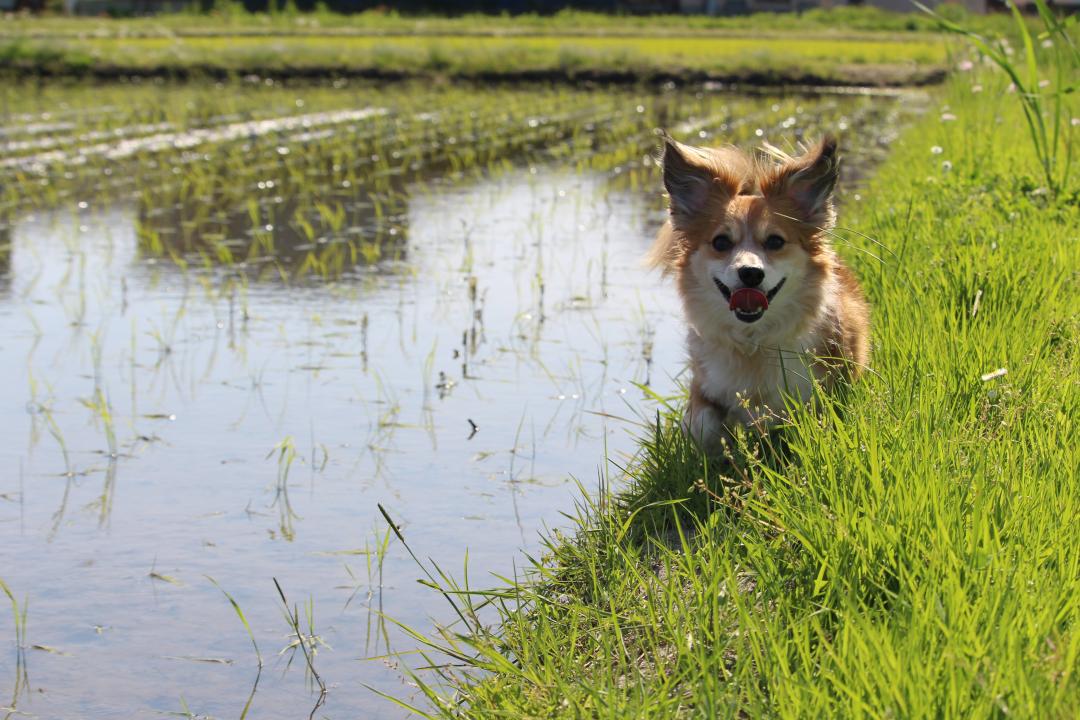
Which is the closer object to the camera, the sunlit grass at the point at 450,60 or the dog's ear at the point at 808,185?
the dog's ear at the point at 808,185

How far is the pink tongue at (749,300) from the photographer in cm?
380

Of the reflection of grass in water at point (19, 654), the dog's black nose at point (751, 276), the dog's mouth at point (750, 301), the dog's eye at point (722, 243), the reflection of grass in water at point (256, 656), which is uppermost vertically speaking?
the dog's eye at point (722, 243)

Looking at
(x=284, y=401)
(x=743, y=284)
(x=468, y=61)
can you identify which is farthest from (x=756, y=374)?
(x=468, y=61)

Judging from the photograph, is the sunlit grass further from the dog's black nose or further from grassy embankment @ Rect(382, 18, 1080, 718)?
the dog's black nose

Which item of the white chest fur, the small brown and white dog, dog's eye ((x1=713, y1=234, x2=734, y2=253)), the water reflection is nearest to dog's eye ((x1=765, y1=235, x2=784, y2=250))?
the small brown and white dog

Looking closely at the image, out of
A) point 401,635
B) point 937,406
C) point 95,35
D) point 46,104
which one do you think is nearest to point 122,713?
point 401,635

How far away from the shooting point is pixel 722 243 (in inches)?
155

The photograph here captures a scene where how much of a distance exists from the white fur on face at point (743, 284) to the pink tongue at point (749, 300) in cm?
2

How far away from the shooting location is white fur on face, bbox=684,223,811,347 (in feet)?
12.6

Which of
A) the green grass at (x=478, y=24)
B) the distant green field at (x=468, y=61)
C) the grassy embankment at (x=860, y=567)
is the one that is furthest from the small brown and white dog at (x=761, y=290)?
the green grass at (x=478, y=24)

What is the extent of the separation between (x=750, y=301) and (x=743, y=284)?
2.1 inches

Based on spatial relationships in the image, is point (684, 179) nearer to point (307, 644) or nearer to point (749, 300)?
point (749, 300)

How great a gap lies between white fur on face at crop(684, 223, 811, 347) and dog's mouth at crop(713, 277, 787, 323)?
16 mm

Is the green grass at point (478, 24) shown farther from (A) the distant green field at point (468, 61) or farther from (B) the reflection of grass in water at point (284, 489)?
(B) the reflection of grass in water at point (284, 489)
